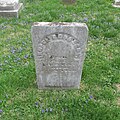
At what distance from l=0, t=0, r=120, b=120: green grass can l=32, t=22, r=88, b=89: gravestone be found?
0.21 metres

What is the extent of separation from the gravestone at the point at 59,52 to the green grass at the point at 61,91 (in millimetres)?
208

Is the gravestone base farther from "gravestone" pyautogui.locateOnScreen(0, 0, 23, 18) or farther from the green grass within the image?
the green grass

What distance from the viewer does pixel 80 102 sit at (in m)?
3.15

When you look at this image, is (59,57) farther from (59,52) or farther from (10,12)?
(10,12)

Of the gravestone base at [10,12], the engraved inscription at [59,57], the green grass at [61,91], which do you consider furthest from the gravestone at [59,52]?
the gravestone base at [10,12]

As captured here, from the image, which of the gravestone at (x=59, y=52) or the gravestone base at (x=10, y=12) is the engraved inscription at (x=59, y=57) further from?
the gravestone base at (x=10, y=12)

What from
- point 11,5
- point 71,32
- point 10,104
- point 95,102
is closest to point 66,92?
point 95,102

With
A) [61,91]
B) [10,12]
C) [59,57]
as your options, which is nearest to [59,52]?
[59,57]

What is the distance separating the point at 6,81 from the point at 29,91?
1.42ft

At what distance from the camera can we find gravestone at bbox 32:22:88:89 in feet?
8.84

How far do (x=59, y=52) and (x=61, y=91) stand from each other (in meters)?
0.77

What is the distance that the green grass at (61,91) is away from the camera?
9.91 feet

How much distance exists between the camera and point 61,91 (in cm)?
342

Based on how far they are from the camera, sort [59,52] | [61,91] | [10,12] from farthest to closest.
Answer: [10,12], [61,91], [59,52]
